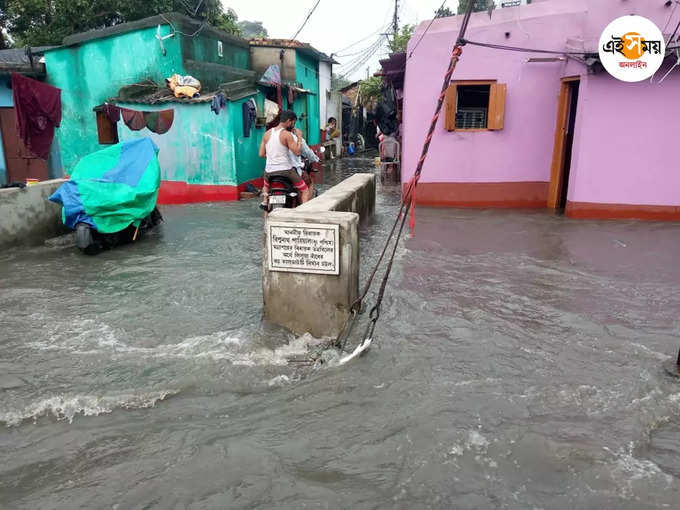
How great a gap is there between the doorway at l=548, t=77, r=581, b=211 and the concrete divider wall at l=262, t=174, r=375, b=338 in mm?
6777

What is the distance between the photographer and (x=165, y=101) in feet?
37.4

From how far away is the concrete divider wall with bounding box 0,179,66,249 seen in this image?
24.0 ft

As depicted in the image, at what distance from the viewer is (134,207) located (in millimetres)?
7484

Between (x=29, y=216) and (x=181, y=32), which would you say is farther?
(x=181, y=32)

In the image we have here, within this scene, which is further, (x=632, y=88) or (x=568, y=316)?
(x=632, y=88)

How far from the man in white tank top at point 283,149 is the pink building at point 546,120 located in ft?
13.3

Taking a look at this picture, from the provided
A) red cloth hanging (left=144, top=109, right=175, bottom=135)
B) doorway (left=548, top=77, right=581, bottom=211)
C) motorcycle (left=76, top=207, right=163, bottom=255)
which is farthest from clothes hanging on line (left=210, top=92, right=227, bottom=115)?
doorway (left=548, top=77, right=581, bottom=211)

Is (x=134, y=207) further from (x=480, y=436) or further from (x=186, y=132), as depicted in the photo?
(x=480, y=436)

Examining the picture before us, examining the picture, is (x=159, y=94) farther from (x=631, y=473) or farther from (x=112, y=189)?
(x=631, y=473)

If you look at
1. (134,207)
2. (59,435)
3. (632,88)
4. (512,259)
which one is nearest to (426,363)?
(59,435)

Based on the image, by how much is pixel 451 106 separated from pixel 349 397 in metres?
7.53

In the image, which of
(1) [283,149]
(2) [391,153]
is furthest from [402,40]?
(1) [283,149]

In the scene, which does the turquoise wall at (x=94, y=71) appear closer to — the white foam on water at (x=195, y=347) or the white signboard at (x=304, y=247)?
the white foam on water at (x=195, y=347)

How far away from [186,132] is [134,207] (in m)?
4.66
